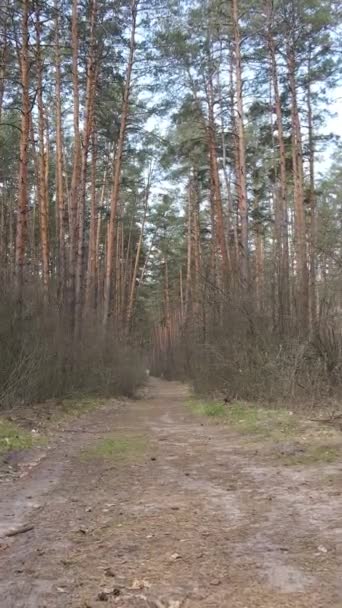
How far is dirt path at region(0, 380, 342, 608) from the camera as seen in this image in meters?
3.26

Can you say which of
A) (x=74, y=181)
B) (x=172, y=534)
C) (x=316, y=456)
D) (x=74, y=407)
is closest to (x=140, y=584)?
(x=172, y=534)

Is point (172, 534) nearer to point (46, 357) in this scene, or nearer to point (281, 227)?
point (46, 357)

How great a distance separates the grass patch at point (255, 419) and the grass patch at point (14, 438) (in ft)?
11.8

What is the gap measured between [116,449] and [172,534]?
168 inches

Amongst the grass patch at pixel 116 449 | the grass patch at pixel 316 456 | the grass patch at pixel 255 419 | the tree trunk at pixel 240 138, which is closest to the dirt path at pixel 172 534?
the grass patch at pixel 116 449

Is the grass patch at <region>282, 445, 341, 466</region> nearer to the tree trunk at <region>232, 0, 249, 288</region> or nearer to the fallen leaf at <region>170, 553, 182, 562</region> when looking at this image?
the fallen leaf at <region>170, 553, 182, 562</region>

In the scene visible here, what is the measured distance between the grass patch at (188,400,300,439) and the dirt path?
1.70m

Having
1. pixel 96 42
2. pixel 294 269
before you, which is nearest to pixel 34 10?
pixel 96 42

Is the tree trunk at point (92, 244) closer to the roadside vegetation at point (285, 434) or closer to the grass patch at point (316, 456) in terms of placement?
the roadside vegetation at point (285, 434)

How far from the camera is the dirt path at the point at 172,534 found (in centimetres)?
326

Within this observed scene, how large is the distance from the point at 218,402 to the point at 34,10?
35.2ft

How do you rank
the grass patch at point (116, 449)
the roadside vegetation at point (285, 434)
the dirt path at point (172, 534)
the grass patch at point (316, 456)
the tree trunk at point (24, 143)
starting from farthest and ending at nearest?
the tree trunk at point (24, 143)
the grass patch at point (116, 449)
the roadside vegetation at point (285, 434)
the grass patch at point (316, 456)
the dirt path at point (172, 534)

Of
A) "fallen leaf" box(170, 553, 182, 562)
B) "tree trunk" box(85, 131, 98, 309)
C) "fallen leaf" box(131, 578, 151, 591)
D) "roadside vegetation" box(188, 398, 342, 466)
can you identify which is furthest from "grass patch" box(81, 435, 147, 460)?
"tree trunk" box(85, 131, 98, 309)

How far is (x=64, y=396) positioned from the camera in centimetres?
1585
